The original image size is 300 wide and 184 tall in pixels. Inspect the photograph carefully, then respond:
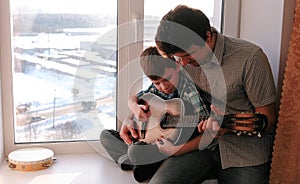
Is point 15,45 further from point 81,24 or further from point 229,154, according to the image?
point 229,154

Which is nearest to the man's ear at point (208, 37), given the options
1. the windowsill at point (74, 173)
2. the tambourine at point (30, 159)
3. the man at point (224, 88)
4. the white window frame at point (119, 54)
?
the man at point (224, 88)

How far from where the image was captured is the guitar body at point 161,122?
1622 mm

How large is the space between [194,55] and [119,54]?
1.78 ft

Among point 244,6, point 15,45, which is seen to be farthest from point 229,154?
point 15,45

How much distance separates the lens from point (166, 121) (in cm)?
165

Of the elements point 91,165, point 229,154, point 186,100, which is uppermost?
point 186,100

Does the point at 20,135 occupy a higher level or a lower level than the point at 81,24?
lower

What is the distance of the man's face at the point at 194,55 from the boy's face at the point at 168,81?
0.13 meters

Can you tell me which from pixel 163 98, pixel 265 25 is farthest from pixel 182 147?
pixel 265 25

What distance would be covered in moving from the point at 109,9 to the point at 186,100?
59 centimetres

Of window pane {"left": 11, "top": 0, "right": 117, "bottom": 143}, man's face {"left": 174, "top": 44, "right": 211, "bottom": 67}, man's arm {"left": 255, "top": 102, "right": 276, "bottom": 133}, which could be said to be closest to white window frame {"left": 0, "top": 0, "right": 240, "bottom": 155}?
window pane {"left": 11, "top": 0, "right": 117, "bottom": 143}

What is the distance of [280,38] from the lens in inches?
62.0

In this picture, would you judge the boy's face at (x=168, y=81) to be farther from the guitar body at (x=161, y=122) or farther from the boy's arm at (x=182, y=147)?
the boy's arm at (x=182, y=147)

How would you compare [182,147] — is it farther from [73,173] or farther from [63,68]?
[63,68]
